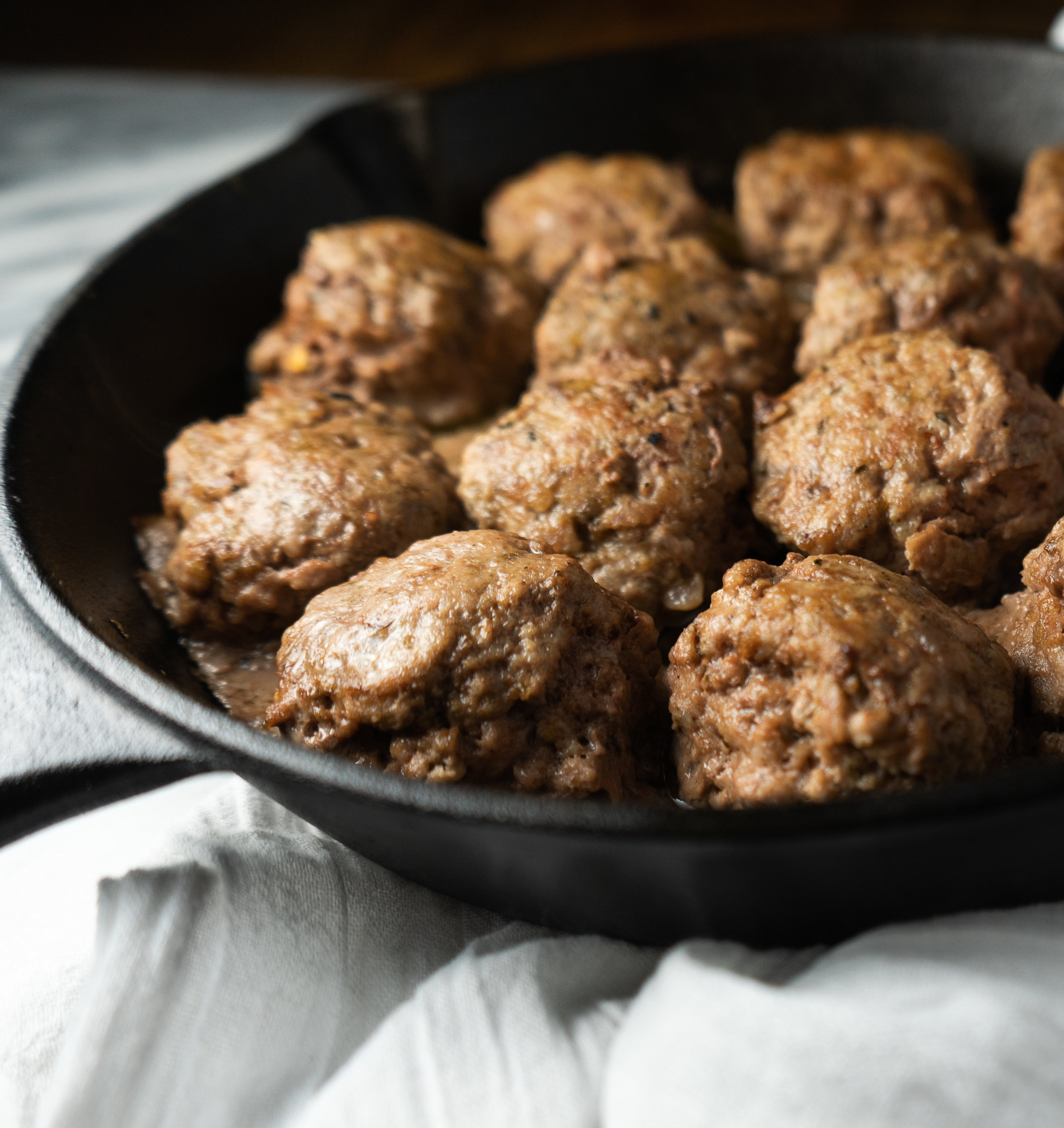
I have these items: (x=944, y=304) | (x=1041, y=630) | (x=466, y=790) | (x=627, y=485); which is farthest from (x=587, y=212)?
(x=466, y=790)

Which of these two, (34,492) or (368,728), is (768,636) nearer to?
(368,728)

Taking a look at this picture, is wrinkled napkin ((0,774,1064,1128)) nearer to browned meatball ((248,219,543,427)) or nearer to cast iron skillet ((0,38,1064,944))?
cast iron skillet ((0,38,1064,944))

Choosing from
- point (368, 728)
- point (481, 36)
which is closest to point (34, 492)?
point (368, 728)

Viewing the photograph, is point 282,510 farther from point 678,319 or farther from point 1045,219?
point 1045,219

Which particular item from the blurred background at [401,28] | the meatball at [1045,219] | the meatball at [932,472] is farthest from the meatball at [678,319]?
the blurred background at [401,28]

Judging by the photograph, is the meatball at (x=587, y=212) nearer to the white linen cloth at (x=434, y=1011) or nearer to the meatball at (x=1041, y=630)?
the meatball at (x=1041, y=630)
